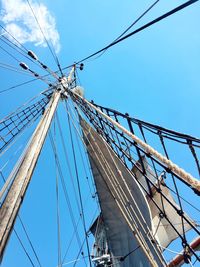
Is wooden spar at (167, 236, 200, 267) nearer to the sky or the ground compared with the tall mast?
nearer to the ground

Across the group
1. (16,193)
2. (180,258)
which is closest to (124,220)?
(16,193)

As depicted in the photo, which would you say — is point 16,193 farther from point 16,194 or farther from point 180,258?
point 180,258

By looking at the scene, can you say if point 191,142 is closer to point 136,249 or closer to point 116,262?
point 136,249

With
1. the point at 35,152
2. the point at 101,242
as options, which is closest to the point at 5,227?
the point at 35,152

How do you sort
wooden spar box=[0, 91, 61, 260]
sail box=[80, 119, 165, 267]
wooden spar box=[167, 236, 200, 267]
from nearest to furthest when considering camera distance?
wooden spar box=[0, 91, 61, 260] → sail box=[80, 119, 165, 267] → wooden spar box=[167, 236, 200, 267]

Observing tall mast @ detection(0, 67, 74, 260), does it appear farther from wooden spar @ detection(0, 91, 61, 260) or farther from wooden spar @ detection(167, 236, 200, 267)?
wooden spar @ detection(167, 236, 200, 267)

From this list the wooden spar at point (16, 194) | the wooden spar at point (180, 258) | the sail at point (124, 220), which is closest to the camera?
the wooden spar at point (16, 194)

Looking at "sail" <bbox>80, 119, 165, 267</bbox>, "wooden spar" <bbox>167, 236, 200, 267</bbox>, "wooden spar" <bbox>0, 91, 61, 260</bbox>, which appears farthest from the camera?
"wooden spar" <bbox>167, 236, 200, 267</bbox>

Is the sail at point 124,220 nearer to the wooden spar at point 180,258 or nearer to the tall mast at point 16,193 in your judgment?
the tall mast at point 16,193

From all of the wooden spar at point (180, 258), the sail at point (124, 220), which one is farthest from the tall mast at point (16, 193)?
the wooden spar at point (180, 258)

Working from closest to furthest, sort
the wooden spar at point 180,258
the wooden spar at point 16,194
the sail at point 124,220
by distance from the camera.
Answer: the wooden spar at point 16,194 < the sail at point 124,220 < the wooden spar at point 180,258

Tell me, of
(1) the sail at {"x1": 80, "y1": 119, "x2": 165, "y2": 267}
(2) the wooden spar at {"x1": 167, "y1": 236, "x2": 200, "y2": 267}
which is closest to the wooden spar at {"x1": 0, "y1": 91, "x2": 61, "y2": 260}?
(1) the sail at {"x1": 80, "y1": 119, "x2": 165, "y2": 267}

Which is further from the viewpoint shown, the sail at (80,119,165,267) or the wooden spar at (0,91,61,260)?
the sail at (80,119,165,267)

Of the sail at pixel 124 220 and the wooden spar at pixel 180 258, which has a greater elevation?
the sail at pixel 124 220
